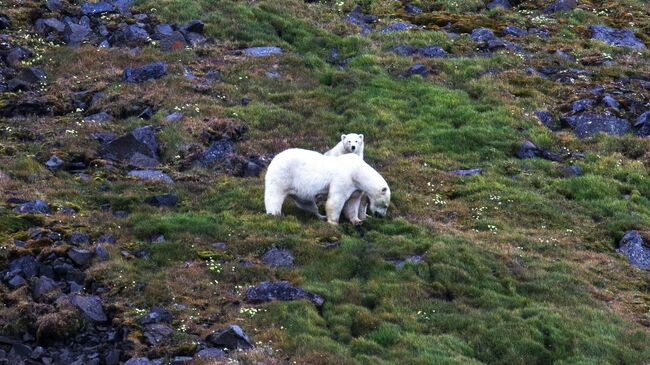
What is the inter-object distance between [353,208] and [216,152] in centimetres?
764

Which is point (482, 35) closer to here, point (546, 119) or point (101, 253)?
point (546, 119)

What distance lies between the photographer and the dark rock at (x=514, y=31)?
48.2 metres

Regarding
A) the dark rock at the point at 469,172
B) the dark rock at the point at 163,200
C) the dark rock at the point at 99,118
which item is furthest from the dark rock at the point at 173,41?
the dark rock at the point at 469,172

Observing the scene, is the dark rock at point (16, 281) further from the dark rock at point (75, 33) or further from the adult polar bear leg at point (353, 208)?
the dark rock at point (75, 33)

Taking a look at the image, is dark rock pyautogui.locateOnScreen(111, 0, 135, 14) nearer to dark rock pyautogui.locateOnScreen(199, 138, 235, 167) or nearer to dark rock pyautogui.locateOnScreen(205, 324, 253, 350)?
dark rock pyautogui.locateOnScreen(199, 138, 235, 167)

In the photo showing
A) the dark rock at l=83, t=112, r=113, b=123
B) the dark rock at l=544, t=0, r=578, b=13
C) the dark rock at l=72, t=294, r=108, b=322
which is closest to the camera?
the dark rock at l=72, t=294, r=108, b=322

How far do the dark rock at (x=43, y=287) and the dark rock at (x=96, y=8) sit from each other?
2501 centimetres

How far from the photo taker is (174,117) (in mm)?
36156

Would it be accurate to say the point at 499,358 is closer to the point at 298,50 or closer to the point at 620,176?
the point at 620,176

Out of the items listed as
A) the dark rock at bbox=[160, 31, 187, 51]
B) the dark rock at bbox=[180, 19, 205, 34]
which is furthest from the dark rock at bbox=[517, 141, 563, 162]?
the dark rock at bbox=[180, 19, 205, 34]

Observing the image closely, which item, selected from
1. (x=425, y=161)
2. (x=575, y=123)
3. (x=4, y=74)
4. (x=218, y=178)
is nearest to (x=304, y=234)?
(x=218, y=178)

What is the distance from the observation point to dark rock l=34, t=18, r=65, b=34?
44375 mm

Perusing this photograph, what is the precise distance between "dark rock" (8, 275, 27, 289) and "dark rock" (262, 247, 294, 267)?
563 cm

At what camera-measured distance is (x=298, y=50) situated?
44594mm
